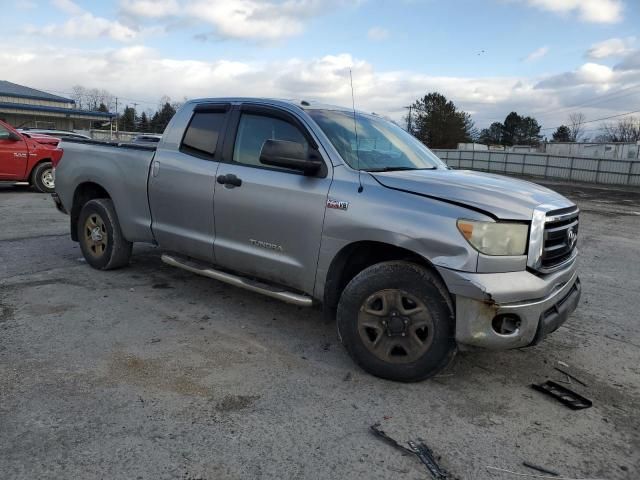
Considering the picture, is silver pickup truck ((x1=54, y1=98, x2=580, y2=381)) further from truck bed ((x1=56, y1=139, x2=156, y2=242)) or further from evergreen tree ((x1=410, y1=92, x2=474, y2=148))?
evergreen tree ((x1=410, y1=92, x2=474, y2=148))

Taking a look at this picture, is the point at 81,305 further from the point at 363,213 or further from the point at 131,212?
the point at 363,213

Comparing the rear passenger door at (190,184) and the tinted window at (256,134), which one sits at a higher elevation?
the tinted window at (256,134)

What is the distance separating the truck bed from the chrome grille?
11.8 feet

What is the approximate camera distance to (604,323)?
4.89 meters

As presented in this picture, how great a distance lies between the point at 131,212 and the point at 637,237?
9.53m

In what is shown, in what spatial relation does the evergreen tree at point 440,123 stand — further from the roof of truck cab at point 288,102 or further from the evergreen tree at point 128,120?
the roof of truck cab at point 288,102

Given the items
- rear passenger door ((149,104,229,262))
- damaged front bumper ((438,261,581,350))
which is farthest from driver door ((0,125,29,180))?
damaged front bumper ((438,261,581,350))

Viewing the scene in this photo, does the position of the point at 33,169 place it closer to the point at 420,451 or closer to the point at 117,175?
the point at 117,175

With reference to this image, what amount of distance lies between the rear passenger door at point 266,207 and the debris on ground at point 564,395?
5.75 feet

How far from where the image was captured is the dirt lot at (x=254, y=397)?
8.78ft

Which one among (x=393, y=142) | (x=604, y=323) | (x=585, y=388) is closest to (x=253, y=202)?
(x=393, y=142)

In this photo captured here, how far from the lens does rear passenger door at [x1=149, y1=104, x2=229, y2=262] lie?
459 cm

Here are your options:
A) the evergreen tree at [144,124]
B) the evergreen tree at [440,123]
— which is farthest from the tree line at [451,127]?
the evergreen tree at [144,124]

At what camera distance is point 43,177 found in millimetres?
13000
